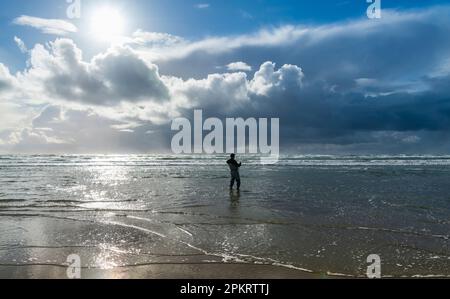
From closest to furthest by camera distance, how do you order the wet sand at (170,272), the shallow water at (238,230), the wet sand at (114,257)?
the wet sand at (170,272)
the wet sand at (114,257)
the shallow water at (238,230)

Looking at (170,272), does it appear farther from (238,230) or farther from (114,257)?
(238,230)

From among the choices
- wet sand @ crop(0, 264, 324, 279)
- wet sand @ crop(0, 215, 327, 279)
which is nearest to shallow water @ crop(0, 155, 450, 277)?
wet sand @ crop(0, 215, 327, 279)

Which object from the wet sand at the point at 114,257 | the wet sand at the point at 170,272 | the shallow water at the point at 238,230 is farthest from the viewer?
the shallow water at the point at 238,230

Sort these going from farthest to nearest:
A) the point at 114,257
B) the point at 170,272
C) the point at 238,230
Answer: the point at 238,230
the point at 114,257
the point at 170,272

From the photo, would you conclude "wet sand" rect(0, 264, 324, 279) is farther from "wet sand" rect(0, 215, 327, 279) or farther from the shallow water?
the shallow water

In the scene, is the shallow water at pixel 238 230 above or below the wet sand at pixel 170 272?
above

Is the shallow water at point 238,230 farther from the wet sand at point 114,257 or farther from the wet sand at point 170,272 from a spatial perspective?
the wet sand at point 170,272

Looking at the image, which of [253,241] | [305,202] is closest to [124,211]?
[253,241]

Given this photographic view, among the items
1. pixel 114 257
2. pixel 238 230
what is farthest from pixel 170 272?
pixel 238 230

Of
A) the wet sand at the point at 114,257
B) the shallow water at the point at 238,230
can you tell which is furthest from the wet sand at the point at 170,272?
the shallow water at the point at 238,230
